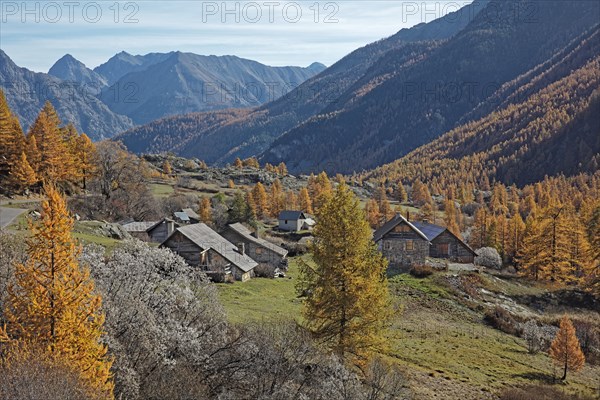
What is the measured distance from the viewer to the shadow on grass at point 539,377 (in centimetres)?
3578

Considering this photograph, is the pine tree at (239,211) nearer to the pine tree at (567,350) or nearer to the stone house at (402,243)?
the stone house at (402,243)

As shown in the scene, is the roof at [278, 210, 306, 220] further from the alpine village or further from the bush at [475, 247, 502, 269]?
the bush at [475, 247, 502, 269]

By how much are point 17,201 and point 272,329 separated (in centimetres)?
4665

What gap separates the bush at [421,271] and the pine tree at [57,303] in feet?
164

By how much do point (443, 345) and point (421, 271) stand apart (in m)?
25.2

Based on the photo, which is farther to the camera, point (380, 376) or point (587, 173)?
point (587, 173)

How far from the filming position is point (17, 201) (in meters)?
60.0

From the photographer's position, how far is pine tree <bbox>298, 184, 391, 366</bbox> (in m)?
27.4

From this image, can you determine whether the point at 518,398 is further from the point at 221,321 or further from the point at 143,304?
the point at 143,304

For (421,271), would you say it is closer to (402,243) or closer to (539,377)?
(402,243)

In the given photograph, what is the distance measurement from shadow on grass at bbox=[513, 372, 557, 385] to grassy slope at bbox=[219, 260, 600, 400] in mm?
73

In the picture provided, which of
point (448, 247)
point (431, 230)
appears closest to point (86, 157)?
point (431, 230)

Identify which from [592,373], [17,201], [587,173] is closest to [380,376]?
[592,373]

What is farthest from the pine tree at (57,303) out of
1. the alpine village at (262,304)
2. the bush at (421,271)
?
the bush at (421,271)
